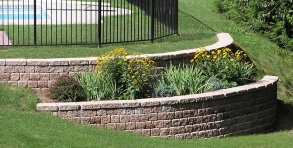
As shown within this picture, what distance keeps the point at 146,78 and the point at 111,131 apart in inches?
55.6

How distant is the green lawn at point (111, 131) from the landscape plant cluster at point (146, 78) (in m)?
0.66

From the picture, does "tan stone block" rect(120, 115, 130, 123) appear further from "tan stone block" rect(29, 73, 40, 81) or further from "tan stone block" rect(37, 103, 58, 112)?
"tan stone block" rect(29, 73, 40, 81)

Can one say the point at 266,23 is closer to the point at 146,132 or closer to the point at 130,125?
the point at 146,132

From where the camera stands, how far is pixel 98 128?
33.7ft

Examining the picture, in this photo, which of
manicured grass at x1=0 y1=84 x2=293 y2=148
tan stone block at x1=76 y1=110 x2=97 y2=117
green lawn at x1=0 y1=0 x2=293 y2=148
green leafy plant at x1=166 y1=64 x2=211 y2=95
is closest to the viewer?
manicured grass at x1=0 y1=84 x2=293 y2=148

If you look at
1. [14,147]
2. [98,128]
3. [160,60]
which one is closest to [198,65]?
[160,60]

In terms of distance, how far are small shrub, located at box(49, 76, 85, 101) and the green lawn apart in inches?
14.3

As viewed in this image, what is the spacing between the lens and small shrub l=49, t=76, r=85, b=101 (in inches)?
422

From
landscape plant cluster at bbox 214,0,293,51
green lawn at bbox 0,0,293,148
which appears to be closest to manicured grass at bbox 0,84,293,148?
green lawn at bbox 0,0,293,148

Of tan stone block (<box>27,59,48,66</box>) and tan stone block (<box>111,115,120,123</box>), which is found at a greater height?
tan stone block (<box>27,59,48,66</box>)

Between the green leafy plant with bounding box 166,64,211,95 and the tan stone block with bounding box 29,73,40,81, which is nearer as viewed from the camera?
the tan stone block with bounding box 29,73,40,81

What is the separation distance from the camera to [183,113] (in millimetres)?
10898

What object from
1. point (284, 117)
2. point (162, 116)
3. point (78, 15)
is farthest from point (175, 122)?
point (78, 15)

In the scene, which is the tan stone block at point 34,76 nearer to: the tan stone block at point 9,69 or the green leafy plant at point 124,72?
the tan stone block at point 9,69
